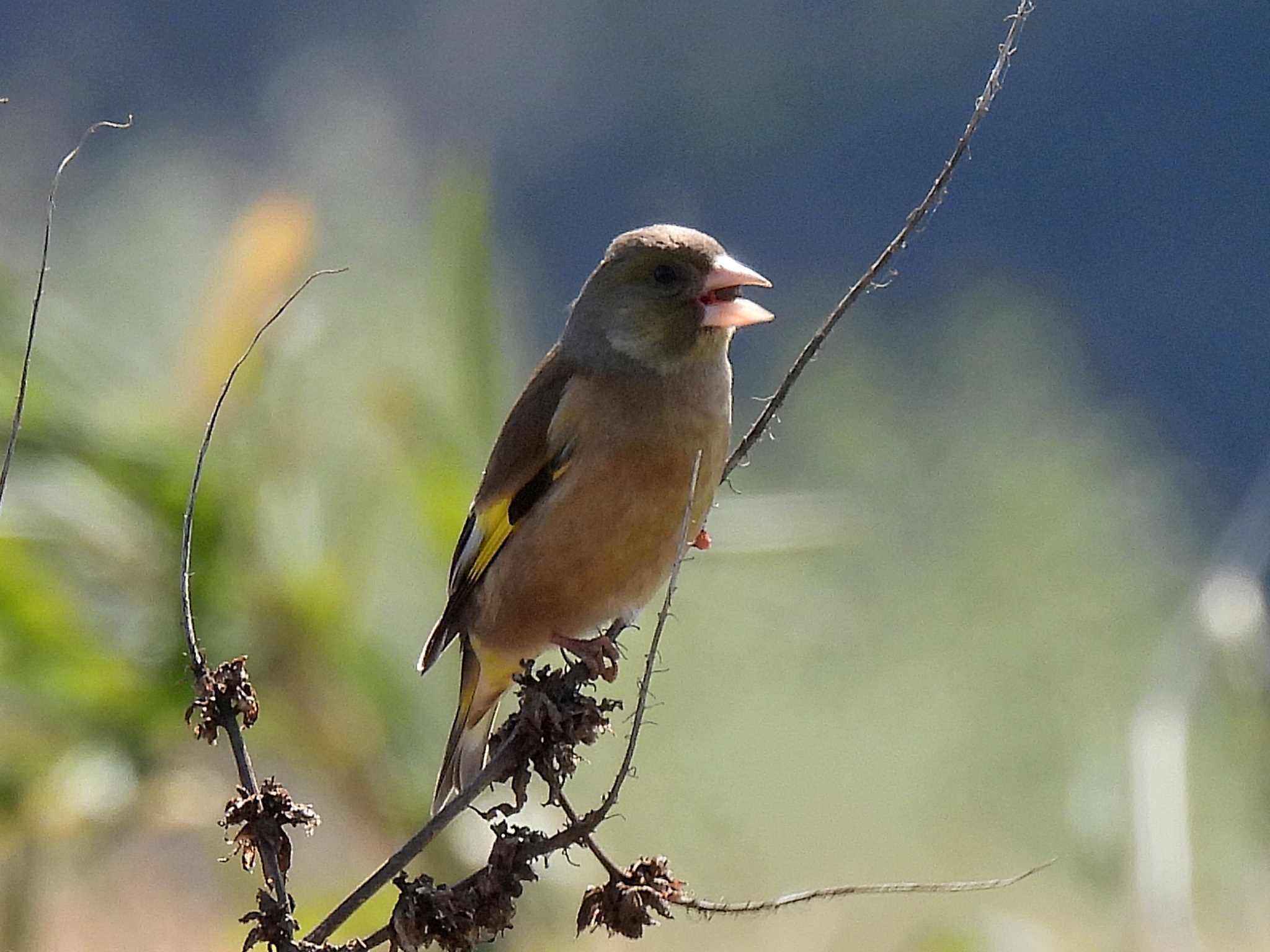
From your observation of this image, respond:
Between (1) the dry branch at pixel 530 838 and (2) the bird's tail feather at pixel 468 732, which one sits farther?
(2) the bird's tail feather at pixel 468 732

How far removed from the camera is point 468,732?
301cm

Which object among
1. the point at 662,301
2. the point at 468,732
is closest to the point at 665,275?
the point at 662,301

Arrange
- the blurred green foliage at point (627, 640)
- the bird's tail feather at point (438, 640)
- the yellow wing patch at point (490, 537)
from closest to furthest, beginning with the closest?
the bird's tail feather at point (438, 640), the yellow wing patch at point (490, 537), the blurred green foliage at point (627, 640)

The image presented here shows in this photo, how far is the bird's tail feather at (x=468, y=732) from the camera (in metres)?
2.93

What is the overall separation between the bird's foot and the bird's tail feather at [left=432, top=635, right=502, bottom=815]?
225 mm

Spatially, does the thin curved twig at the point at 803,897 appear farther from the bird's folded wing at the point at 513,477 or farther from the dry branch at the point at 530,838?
the bird's folded wing at the point at 513,477

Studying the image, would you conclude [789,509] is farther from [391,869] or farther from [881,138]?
[881,138]

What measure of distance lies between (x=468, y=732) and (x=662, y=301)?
0.78 metres

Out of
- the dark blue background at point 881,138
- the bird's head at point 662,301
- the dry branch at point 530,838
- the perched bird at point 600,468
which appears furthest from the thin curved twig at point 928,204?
the dark blue background at point 881,138

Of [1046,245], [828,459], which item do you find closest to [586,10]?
[1046,245]

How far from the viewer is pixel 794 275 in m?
11.4

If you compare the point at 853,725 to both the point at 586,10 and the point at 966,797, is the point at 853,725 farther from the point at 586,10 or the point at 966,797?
the point at 586,10

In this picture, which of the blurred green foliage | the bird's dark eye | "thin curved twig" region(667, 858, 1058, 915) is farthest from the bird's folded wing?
"thin curved twig" region(667, 858, 1058, 915)

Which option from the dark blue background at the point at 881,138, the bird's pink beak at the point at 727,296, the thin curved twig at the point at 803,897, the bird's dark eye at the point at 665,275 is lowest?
the thin curved twig at the point at 803,897
